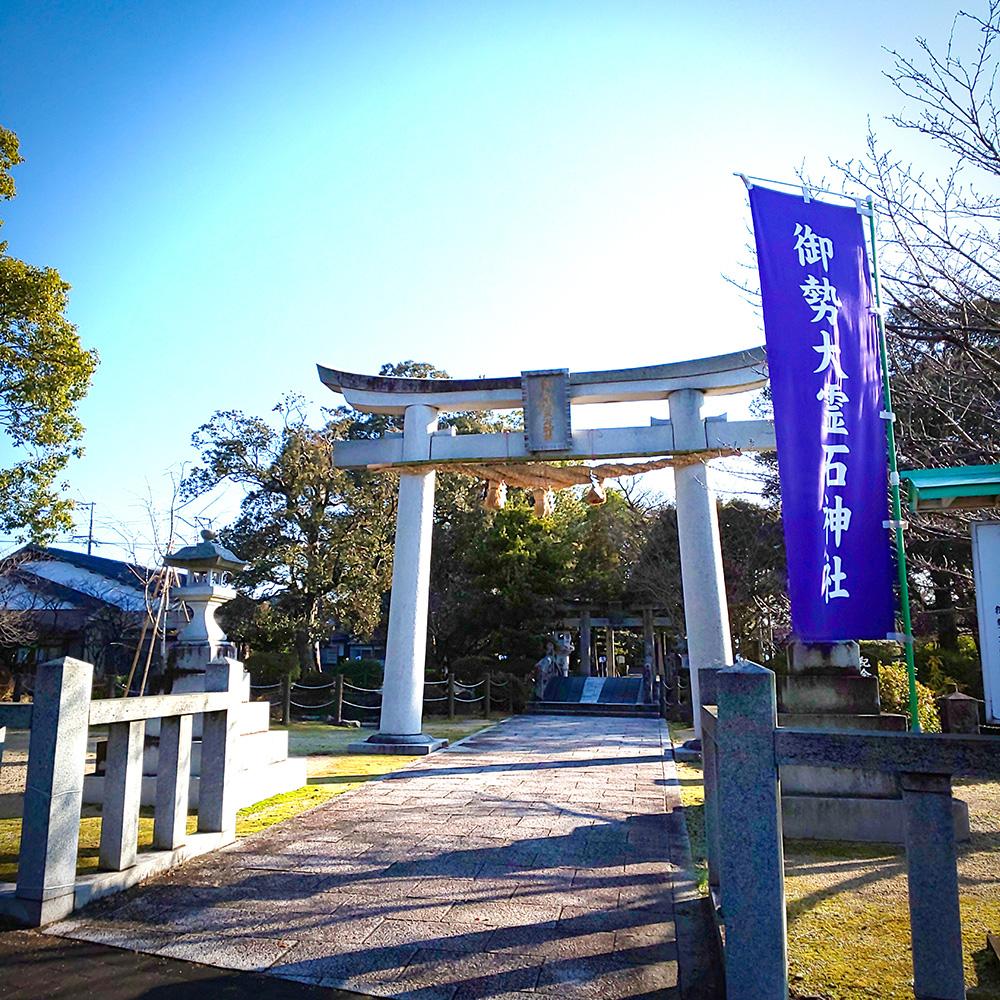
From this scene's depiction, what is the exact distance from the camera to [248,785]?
724cm

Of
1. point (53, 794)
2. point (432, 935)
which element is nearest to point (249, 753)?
point (53, 794)

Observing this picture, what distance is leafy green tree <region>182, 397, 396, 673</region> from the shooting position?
19438 mm

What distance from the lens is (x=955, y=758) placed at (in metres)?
2.71

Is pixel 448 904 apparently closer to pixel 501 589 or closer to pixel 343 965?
pixel 343 965

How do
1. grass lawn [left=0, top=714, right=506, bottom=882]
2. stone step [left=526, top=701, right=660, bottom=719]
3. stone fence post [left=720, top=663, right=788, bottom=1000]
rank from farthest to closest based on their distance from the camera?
stone step [left=526, top=701, right=660, bottom=719], grass lawn [left=0, top=714, right=506, bottom=882], stone fence post [left=720, top=663, right=788, bottom=1000]

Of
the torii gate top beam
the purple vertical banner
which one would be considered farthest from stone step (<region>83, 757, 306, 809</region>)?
the torii gate top beam

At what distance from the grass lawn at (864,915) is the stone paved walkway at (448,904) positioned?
0.53 metres

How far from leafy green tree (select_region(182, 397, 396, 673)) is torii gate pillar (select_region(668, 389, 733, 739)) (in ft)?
37.8

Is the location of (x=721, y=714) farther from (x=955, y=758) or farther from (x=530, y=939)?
(x=530, y=939)

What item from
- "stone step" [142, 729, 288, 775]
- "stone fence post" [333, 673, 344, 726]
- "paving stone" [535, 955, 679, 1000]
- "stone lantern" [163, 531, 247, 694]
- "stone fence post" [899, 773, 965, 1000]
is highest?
"stone lantern" [163, 531, 247, 694]

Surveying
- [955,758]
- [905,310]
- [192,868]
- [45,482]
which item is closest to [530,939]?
[955,758]

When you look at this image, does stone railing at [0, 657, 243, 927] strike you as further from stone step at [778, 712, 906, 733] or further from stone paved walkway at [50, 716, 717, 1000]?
stone step at [778, 712, 906, 733]

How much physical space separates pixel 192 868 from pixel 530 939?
8.77 feet

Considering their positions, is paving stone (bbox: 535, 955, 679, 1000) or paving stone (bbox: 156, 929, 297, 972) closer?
paving stone (bbox: 535, 955, 679, 1000)
